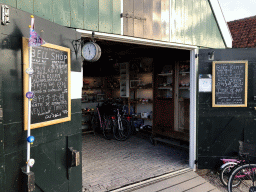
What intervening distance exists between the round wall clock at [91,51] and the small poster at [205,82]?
2.52 meters

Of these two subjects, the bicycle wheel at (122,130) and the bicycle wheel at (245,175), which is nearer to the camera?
the bicycle wheel at (245,175)

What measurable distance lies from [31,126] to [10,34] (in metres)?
1.05

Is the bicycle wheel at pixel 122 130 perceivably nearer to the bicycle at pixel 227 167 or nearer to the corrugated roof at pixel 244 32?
the bicycle at pixel 227 167

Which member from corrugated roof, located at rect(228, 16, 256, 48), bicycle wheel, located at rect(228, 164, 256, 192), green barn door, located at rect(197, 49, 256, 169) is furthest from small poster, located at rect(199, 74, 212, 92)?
corrugated roof, located at rect(228, 16, 256, 48)

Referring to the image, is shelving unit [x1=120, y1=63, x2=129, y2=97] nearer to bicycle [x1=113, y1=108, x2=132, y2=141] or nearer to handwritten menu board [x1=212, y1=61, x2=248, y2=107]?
bicycle [x1=113, y1=108, x2=132, y2=141]

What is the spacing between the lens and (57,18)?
9.40 feet

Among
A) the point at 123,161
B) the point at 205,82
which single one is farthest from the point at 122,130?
the point at 205,82

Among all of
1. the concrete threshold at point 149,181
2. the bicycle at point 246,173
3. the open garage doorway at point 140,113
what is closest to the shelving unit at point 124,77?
the open garage doorway at point 140,113

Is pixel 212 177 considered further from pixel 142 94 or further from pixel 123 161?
pixel 142 94

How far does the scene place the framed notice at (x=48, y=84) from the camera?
2412 millimetres

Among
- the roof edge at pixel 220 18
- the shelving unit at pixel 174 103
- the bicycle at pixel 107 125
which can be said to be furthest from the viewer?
the bicycle at pixel 107 125

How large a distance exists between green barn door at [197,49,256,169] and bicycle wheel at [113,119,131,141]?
2.90 m

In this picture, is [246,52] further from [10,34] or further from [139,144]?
[10,34]

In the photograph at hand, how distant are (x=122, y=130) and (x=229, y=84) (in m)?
3.78
